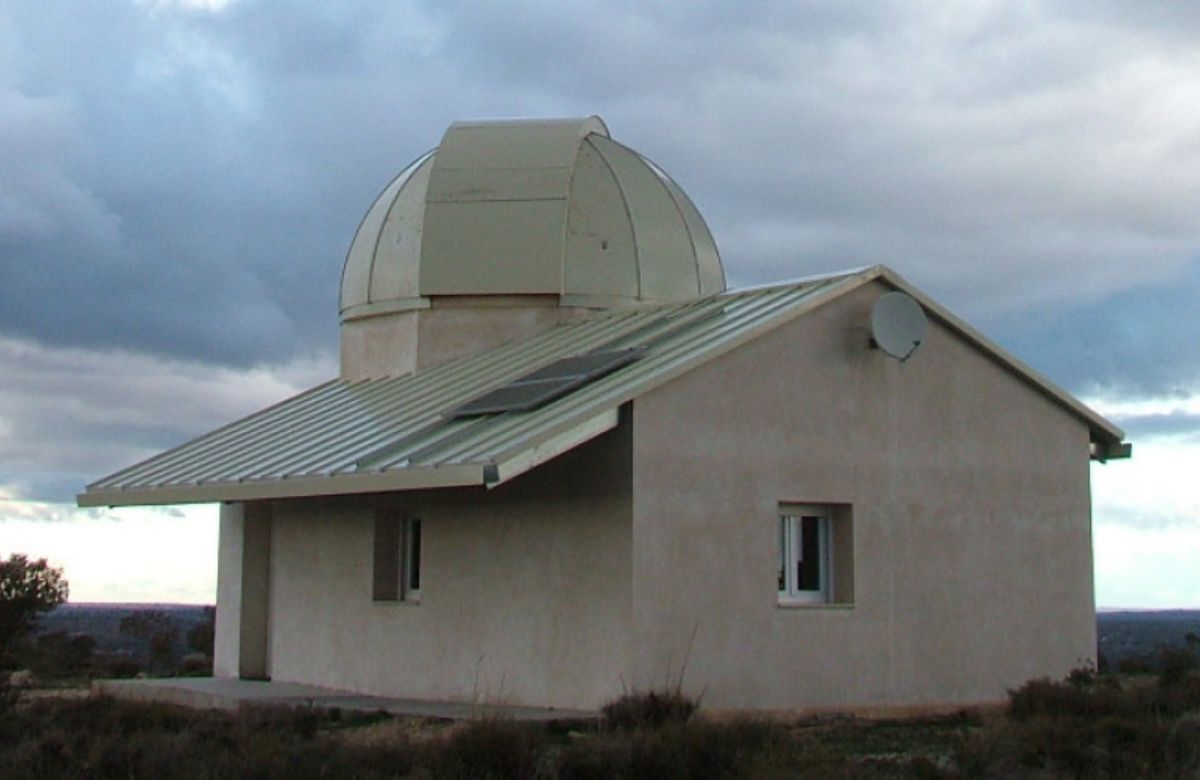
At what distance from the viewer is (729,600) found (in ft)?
51.4

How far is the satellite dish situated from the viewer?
16719 mm

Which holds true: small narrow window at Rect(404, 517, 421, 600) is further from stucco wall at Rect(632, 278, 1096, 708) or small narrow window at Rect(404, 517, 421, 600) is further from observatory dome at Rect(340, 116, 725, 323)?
stucco wall at Rect(632, 278, 1096, 708)

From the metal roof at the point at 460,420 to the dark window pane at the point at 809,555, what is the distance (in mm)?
2040

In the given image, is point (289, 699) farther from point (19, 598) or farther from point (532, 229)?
point (532, 229)

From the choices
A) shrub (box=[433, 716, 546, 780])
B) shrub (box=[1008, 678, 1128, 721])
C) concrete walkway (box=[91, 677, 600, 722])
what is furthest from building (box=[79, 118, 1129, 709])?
shrub (box=[433, 716, 546, 780])

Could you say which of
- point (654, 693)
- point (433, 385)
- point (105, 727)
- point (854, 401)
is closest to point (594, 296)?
point (433, 385)

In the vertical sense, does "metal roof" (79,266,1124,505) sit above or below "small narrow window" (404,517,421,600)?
above

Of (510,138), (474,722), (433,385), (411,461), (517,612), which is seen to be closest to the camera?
(474,722)

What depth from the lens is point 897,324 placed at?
16812 mm

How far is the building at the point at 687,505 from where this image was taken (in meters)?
15.4

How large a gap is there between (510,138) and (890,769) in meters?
13.1

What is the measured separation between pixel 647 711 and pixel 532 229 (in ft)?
30.4

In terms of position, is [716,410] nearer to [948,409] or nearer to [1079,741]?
[948,409]

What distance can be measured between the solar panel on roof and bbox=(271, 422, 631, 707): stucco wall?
63cm
